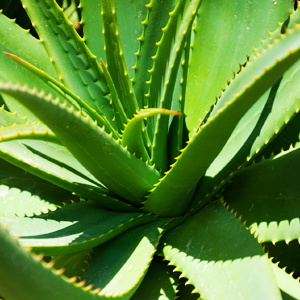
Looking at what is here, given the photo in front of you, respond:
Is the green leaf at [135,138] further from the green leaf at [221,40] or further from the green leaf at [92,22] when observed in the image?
the green leaf at [92,22]

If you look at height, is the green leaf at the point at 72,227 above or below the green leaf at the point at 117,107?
below

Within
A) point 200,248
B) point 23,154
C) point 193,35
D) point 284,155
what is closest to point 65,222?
point 23,154

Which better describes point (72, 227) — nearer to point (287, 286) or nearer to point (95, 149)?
point (95, 149)

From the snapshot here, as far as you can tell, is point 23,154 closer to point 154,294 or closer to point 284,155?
point 154,294

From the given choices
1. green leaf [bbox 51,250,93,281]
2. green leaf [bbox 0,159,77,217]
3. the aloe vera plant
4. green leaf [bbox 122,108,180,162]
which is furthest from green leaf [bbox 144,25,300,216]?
green leaf [bbox 0,159,77,217]

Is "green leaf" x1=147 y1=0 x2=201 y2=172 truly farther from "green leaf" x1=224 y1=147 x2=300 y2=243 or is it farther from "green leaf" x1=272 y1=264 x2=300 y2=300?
"green leaf" x1=272 y1=264 x2=300 y2=300

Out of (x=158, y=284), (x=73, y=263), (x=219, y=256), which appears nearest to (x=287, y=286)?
(x=219, y=256)

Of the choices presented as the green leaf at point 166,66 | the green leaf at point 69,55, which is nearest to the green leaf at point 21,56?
the green leaf at point 69,55
